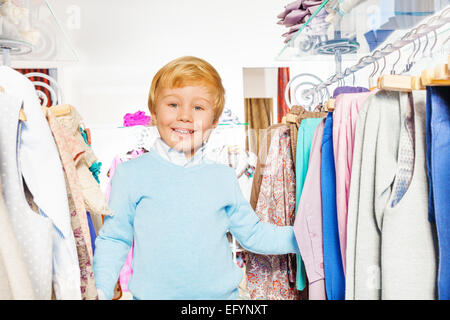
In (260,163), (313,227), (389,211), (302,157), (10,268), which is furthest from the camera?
(260,163)

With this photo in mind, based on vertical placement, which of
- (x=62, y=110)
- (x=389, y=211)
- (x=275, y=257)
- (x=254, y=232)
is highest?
(x=62, y=110)

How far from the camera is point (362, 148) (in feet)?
2.04

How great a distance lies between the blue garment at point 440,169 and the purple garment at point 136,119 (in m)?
0.60

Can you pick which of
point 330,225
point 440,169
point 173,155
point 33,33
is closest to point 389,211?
point 440,169

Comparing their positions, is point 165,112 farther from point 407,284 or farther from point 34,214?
point 407,284

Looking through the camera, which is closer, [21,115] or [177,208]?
[21,115]

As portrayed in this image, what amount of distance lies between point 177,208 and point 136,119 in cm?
28

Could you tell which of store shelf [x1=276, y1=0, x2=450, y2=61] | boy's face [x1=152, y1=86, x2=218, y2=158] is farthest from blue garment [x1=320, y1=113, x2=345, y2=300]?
store shelf [x1=276, y1=0, x2=450, y2=61]

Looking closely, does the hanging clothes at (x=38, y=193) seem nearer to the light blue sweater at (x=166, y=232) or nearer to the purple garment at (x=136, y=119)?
the light blue sweater at (x=166, y=232)

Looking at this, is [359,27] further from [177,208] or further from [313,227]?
[177,208]

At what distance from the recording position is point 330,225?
0.74 meters

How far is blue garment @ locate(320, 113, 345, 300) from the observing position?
0.72 meters

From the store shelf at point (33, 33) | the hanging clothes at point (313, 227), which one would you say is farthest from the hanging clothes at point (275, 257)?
the store shelf at point (33, 33)

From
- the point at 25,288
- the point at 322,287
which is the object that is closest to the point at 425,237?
the point at 322,287
